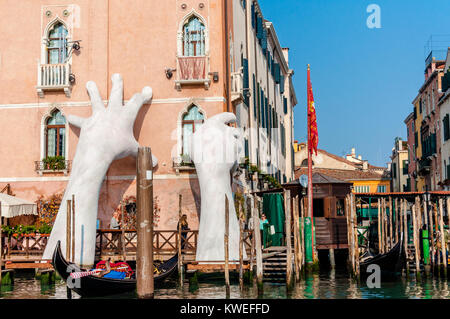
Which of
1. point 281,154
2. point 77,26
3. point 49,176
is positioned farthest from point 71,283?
point 281,154

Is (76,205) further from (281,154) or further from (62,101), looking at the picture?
(281,154)

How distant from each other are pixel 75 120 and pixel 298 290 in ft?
27.1

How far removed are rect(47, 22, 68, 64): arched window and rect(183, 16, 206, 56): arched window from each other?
381cm

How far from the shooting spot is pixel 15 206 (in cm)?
2011

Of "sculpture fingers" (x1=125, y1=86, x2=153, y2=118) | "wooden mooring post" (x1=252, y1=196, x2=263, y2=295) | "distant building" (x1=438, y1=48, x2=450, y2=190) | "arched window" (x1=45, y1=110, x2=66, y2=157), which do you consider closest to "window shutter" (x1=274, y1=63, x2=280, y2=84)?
"distant building" (x1=438, y1=48, x2=450, y2=190)

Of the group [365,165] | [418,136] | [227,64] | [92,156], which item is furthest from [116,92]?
[365,165]

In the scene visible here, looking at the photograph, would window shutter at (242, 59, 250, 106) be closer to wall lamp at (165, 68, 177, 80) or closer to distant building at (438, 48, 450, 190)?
wall lamp at (165, 68, 177, 80)

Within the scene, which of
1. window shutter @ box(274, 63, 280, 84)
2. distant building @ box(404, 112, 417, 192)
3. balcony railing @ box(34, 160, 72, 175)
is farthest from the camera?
distant building @ box(404, 112, 417, 192)

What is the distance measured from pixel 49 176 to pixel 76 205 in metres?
2.73

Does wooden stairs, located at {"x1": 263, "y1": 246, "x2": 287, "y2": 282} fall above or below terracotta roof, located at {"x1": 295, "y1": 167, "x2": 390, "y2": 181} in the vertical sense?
below

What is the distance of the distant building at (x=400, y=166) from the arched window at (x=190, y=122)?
36711 mm

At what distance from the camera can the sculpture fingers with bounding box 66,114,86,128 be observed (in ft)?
68.1

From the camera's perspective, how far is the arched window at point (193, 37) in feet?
70.3
